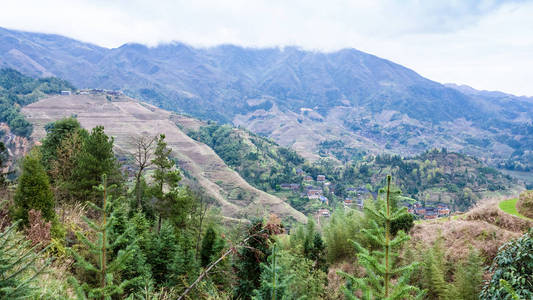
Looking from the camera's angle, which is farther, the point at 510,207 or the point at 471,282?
the point at 510,207

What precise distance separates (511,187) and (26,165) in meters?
123

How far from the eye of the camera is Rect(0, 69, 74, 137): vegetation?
69312 millimetres

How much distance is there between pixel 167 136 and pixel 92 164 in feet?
293

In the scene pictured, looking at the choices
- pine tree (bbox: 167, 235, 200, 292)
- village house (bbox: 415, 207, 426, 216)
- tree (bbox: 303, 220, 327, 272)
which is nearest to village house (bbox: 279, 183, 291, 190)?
village house (bbox: 415, 207, 426, 216)

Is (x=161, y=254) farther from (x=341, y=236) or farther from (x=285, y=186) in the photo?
(x=285, y=186)

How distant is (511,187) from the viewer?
314 feet

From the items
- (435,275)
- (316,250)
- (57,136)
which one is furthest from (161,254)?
(57,136)

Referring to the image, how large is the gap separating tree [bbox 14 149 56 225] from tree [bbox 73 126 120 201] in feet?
15.9

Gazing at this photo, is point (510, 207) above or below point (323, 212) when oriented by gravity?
above

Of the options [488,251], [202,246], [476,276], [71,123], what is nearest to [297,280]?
[476,276]

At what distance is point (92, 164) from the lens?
16672mm

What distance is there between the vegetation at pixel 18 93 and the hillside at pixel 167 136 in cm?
314

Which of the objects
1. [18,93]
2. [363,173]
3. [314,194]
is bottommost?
[314,194]

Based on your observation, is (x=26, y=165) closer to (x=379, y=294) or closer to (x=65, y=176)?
(x=65, y=176)
